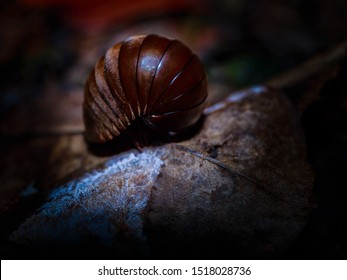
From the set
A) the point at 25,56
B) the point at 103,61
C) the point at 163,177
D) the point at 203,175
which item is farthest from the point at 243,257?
the point at 25,56

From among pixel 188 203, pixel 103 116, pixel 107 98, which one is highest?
pixel 107 98

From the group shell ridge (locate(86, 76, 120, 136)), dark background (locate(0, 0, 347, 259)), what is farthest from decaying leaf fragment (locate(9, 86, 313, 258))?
dark background (locate(0, 0, 347, 259))

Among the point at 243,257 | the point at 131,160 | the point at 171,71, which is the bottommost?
the point at 243,257

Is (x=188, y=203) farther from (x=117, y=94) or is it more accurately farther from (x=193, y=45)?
(x=193, y=45)

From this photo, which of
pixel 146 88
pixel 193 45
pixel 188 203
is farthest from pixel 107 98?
pixel 193 45

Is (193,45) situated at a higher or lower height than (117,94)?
lower

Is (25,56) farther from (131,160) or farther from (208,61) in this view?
(131,160)

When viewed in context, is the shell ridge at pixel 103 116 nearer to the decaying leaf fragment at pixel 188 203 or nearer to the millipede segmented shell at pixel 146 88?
the millipede segmented shell at pixel 146 88
